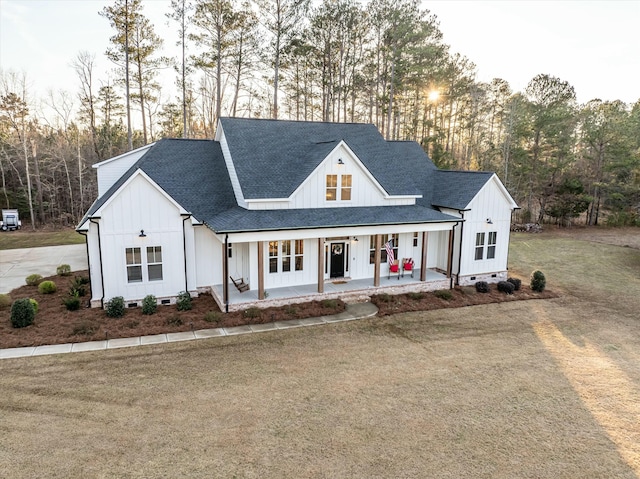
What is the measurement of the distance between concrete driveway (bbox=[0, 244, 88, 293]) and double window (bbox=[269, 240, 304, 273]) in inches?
478

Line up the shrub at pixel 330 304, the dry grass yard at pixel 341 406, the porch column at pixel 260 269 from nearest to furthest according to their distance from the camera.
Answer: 1. the dry grass yard at pixel 341 406
2. the porch column at pixel 260 269
3. the shrub at pixel 330 304

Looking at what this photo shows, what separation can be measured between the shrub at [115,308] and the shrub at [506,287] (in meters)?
16.6

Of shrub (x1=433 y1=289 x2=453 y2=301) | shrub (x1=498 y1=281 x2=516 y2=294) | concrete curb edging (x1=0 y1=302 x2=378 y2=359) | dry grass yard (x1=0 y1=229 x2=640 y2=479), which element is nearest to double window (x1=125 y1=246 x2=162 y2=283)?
concrete curb edging (x1=0 y1=302 x2=378 y2=359)

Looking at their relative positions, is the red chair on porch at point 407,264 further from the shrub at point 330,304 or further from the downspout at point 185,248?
the downspout at point 185,248

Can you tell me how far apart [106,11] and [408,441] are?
106 feet

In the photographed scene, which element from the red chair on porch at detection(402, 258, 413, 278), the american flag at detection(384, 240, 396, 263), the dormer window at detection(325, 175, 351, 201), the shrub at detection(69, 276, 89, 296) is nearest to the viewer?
the shrub at detection(69, 276, 89, 296)

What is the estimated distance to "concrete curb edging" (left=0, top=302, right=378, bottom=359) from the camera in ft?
38.2

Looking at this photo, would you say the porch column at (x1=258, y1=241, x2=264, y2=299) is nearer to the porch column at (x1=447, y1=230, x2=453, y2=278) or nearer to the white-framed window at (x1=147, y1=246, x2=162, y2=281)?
the white-framed window at (x1=147, y1=246, x2=162, y2=281)

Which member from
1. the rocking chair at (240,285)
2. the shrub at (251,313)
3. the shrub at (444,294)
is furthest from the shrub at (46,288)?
the shrub at (444,294)

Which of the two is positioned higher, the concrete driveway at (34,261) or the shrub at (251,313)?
the concrete driveway at (34,261)

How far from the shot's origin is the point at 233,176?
1811cm

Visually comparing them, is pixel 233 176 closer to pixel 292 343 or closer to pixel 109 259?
pixel 109 259

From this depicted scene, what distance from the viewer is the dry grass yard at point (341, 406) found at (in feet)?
23.9

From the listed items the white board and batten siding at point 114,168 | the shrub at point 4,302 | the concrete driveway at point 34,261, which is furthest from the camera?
the concrete driveway at point 34,261
